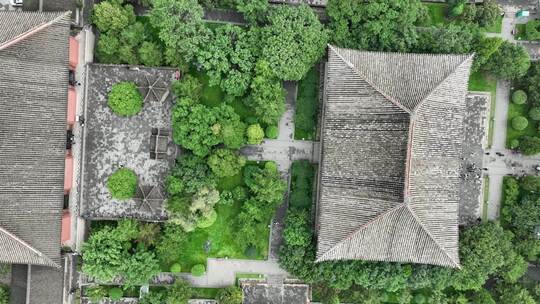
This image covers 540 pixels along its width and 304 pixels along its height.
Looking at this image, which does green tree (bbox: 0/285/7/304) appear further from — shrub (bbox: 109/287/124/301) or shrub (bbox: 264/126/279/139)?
shrub (bbox: 264/126/279/139)

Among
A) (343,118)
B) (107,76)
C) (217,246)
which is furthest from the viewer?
(217,246)

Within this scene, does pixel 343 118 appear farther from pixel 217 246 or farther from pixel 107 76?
pixel 107 76

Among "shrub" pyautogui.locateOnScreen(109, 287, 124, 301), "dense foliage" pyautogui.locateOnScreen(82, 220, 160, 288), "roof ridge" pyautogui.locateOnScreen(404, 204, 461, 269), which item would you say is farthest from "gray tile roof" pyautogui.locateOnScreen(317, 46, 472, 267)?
"shrub" pyautogui.locateOnScreen(109, 287, 124, 301)

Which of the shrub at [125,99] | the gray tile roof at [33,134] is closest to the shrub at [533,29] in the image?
the shrub at [125,99]

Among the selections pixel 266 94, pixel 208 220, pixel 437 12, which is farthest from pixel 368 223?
pixel 437 12

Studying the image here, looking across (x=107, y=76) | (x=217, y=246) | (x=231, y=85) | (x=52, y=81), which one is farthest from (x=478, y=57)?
(x=52, y=81)

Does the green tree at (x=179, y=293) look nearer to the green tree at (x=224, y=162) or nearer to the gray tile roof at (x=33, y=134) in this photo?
the gray tile roof at (x=33, y=134)

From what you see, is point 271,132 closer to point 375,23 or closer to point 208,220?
point 208,220
